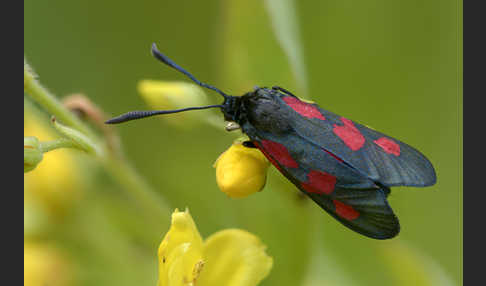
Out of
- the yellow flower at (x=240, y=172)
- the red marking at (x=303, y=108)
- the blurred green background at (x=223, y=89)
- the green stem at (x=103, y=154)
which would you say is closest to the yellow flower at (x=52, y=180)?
the blurred green background at (x=223, y=89)

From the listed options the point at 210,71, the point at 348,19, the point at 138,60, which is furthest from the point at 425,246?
the point at 138,60

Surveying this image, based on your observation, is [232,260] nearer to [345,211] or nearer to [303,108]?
[345,211]

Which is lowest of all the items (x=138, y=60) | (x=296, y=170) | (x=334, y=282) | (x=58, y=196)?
(x=334, y=282)

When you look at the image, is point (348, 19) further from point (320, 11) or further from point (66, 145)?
point (66, 145)

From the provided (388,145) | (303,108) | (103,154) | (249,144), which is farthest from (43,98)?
(388,145)

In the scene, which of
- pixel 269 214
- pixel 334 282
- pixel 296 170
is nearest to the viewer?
pixel 296 170

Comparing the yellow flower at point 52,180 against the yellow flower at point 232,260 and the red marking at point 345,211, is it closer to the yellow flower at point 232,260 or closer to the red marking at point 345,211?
the yellow flower at point 232,260

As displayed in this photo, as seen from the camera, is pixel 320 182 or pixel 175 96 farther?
pixel 175 96
